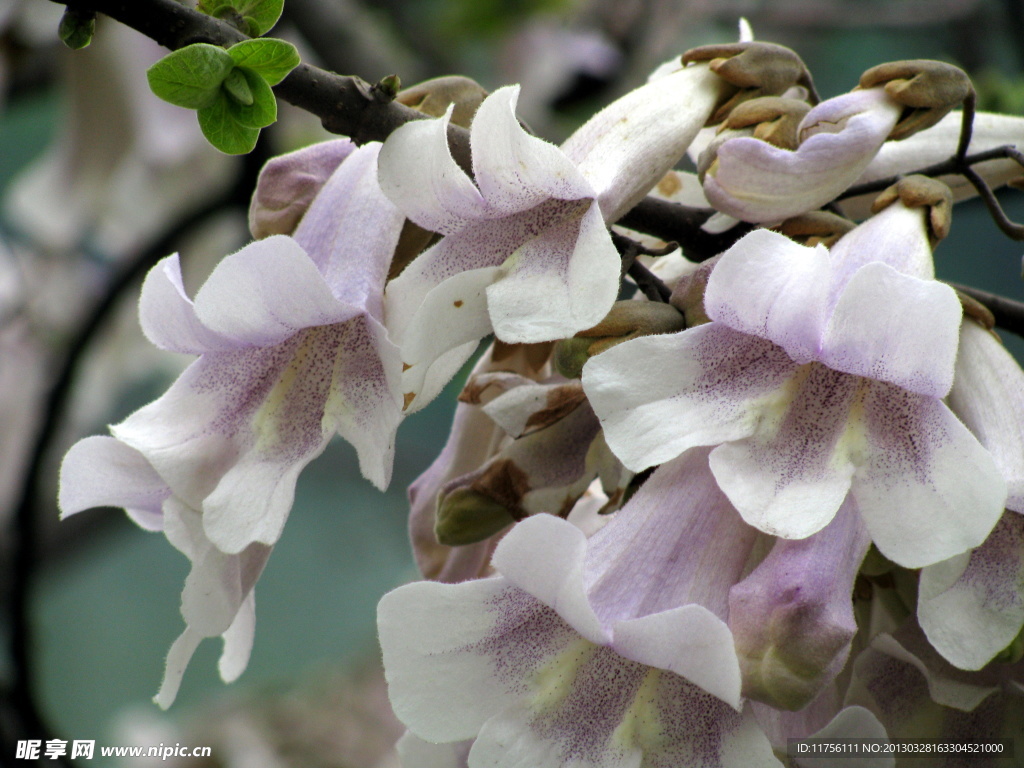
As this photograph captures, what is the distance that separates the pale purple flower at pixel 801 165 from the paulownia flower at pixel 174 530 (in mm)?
191

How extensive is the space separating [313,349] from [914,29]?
2367 mm

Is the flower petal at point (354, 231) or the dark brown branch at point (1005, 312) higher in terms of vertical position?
the flower petal at point (354, 231)

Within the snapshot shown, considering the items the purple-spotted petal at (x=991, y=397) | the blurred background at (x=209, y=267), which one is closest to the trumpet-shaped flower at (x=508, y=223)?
the purple-spotted petal at (x=991, y=397)

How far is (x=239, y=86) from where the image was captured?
0.27 metres

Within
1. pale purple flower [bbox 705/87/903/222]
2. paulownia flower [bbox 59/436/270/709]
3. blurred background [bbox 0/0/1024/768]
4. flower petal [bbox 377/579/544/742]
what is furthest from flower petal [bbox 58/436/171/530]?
blurred background [bbox 0/0/1024/768]

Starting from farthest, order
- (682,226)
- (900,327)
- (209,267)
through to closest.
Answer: (209,267), (682,226), (900,327)

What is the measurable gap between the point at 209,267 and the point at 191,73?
107cm

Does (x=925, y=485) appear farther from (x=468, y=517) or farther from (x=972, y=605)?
(x=468, y=517)

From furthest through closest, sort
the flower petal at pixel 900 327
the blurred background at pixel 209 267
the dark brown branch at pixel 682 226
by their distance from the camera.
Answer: the blurred background at pixel 209 267
the dark brown branch at pixel 682 226
the flower petal at pixel 900 327

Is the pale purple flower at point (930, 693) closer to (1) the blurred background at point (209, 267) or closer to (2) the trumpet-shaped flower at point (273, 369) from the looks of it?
(2) the trumpet-shaped flower at point (273, 369)

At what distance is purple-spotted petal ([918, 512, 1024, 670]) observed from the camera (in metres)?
0.27

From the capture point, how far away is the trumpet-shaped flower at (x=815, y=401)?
0.80ft

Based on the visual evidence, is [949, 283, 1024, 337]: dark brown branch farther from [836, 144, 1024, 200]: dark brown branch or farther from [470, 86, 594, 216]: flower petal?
[470, 86, 594, 216]: flower petal

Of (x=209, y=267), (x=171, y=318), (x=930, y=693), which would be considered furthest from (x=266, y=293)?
(x=209, y=267)
